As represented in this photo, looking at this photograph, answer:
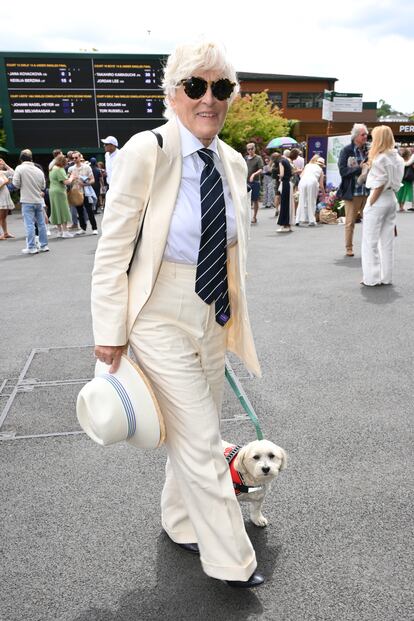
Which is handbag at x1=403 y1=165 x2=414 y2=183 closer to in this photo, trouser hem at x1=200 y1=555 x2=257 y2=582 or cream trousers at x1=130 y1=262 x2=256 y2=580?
cream trousers at x1=130 y1=262 x2=256 y2=580

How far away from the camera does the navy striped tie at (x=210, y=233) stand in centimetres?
222

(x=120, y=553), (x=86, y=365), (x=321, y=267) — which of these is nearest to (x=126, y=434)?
(x=120, y=553)

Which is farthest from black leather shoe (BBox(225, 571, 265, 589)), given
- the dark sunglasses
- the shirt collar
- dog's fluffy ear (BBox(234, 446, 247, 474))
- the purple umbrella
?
the purple umbrella

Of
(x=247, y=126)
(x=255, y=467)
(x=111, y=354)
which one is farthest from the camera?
(x=247, y=126)

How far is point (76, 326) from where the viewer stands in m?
6.42

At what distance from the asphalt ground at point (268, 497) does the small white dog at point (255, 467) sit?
28 cm

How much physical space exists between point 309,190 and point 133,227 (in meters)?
13.1

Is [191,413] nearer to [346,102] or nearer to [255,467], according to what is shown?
[255,467]

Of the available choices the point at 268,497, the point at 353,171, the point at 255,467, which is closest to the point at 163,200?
the point at 255,467

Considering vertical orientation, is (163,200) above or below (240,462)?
above

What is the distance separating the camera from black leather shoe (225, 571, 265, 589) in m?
2.34

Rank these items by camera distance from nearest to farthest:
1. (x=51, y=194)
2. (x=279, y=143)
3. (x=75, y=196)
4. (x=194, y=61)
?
(x=194, y=61)
(x=51, y=194)
(x=75, y=196)
(x=279, y=143)

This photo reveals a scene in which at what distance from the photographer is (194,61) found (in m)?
2.15

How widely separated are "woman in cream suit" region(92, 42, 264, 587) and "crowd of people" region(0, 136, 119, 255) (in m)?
8.17
